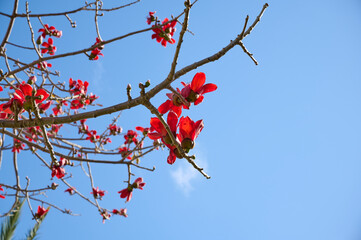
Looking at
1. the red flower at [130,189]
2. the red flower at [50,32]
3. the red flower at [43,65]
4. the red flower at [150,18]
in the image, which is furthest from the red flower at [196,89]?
the red flower at [50,32]

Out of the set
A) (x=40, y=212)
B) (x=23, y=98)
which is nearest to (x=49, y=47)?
(x=40, y=212)

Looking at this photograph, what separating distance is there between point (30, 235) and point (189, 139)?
299 cm

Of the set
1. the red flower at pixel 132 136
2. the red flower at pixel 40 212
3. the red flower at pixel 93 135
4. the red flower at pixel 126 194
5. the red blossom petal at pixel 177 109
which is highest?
the red flower at pixel 93 135

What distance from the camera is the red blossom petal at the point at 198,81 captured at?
1.04 metres

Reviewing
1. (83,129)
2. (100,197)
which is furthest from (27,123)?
(83,129)

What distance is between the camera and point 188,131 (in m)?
1.05

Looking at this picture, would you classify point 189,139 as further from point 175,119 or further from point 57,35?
point 57,35

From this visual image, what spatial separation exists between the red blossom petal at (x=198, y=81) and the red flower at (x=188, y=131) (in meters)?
0.12

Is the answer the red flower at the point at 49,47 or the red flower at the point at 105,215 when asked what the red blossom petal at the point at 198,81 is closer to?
the red flower at the point at 105,215

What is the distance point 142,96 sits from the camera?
3.04 feet

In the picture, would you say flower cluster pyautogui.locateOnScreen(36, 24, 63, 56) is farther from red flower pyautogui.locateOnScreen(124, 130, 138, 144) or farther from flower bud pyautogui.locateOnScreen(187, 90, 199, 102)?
A: flower bud pyautogui.locateOnScreen(187, 90, 199, 102)

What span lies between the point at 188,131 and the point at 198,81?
0.67 feet

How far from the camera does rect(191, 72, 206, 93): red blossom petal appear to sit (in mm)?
1042

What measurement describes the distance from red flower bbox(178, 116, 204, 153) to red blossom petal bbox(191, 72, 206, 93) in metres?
0.12
